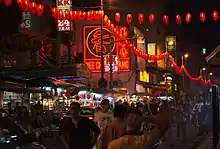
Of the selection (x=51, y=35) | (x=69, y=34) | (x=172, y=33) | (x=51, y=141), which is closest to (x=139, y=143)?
(x=51, y=141)

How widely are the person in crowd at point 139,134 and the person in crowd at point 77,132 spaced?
3147mm

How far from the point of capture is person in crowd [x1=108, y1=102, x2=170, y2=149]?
478cm

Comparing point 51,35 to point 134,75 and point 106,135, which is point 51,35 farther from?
point 106,135

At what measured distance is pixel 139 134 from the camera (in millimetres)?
5684

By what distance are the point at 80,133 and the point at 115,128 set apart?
40.4 inches

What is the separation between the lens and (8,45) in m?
31.4

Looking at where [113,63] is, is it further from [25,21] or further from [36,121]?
[36,121]

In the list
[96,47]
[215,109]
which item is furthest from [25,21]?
[215,109]

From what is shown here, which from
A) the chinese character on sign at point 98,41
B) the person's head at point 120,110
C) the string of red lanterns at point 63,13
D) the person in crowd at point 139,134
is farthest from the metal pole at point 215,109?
the chinese character on sign at point 98,41

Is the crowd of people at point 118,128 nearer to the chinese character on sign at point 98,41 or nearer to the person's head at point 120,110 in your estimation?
the person's head at point 120,110

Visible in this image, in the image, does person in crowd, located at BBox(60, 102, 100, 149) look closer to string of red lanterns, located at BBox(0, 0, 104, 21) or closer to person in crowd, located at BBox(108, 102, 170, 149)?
person in crowd, located at BBox(108, 102, 170, 149)

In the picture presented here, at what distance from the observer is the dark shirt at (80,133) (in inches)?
354

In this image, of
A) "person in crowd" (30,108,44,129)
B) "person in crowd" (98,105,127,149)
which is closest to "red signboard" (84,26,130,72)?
"person in crowd" (30,108,44,129)

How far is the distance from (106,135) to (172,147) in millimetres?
11131
